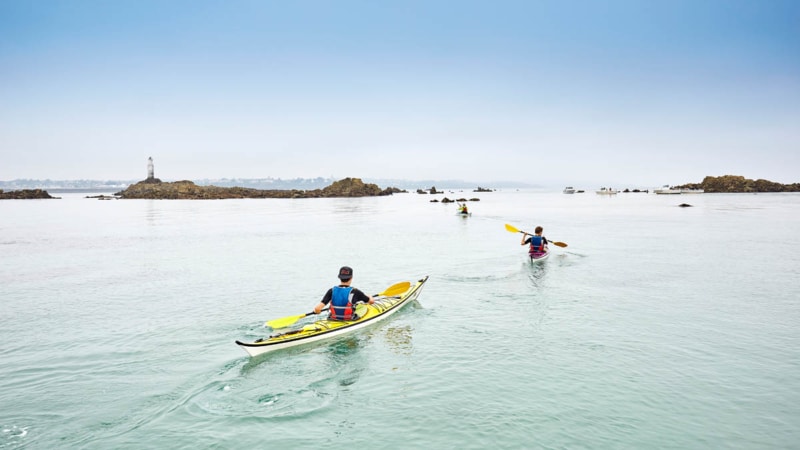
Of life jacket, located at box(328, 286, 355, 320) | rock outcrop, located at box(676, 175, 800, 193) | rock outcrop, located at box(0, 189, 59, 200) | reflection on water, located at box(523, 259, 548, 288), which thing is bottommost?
reflection on water, located at box(523, 259, 548, 288)

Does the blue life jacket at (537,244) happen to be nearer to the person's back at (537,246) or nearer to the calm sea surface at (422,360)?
the person's back at (537,246)

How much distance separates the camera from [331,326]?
14078 millimetres

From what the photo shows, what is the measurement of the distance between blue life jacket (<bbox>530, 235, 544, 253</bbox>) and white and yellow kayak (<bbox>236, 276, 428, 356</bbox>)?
41.9 ft

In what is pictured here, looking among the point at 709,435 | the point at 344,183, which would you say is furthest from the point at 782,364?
the point at 344,183

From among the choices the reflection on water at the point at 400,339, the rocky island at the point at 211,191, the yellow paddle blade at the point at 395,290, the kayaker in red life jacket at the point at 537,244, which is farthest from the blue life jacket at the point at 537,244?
the rocky island at the point at 211,191

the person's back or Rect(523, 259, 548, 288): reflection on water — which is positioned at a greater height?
the person's back

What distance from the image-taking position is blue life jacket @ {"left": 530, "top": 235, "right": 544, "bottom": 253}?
28.8 meters

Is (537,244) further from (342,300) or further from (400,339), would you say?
(342,300)

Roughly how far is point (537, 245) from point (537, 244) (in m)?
0.06

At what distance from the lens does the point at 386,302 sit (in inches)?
679

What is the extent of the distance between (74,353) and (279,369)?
21.3ft

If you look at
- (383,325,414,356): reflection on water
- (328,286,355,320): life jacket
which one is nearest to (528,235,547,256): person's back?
(383,325,414,356): reflection on water

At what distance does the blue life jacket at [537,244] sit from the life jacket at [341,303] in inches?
688

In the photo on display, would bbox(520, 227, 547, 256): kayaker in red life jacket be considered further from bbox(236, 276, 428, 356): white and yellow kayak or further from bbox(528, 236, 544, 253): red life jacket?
bbox(236, 276, 428, 356): white and yellow kayak
